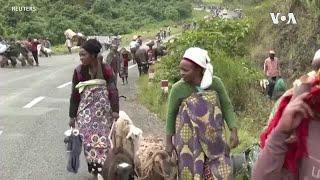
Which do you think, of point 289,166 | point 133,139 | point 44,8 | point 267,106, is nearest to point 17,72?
point 267,106

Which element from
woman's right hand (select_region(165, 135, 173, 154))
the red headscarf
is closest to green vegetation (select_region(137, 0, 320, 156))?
woman's right hand (select_region(165, 135, 173, 154))

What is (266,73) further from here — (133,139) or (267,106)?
(133,139)

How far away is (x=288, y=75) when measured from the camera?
59.6ft

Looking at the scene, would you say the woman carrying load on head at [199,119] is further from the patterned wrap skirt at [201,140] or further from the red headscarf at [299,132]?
the red headscarf at [299,132]

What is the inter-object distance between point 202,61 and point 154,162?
110cm

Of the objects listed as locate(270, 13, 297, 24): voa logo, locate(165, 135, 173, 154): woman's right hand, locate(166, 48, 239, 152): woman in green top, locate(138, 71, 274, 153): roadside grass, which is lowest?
locate(138, 71, 274, 153): roadside grass

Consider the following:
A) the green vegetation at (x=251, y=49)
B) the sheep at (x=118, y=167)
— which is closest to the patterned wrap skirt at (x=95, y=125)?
the sheep at (x=118, y=167)

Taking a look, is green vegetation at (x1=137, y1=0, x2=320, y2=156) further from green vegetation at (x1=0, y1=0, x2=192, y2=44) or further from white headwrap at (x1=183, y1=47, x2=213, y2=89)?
green vegetation at (x1=0, y1=0, x2=192, y2=44)

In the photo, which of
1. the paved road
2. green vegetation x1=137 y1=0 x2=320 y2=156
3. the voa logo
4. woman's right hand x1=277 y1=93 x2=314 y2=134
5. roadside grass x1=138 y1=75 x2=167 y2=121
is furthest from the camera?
the voa logo

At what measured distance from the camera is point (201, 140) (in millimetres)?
5109

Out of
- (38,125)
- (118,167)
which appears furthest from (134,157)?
(38,125)

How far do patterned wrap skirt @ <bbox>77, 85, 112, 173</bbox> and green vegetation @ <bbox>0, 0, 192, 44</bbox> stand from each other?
4465cm

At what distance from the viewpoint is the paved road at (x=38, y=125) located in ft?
28.3

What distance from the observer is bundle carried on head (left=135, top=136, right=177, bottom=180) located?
544 centimetres
